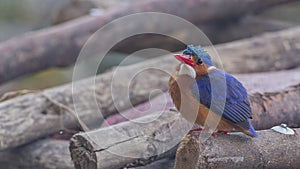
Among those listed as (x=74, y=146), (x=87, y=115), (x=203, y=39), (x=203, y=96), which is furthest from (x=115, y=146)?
(x=203, y=39)

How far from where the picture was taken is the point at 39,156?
245 cm

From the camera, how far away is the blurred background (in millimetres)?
4143

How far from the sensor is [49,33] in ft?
11.2

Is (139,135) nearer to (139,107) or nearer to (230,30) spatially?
(139,107)

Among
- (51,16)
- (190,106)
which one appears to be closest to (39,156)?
(190,106)

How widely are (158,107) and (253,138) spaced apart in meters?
0.67

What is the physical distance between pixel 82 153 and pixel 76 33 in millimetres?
1603

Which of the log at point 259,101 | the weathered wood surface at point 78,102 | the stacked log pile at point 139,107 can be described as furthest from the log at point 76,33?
the log at point 259,101

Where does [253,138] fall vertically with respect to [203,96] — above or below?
below

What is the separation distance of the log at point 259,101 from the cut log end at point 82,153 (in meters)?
0.52

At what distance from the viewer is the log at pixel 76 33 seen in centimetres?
329

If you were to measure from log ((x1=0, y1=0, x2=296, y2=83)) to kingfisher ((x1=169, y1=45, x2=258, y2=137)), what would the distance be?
1.61 metres

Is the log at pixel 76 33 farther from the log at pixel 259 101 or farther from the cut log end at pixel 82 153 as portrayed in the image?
the cut log end at pixel 82 153

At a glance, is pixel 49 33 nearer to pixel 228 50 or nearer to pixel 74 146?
pixel 228 50
